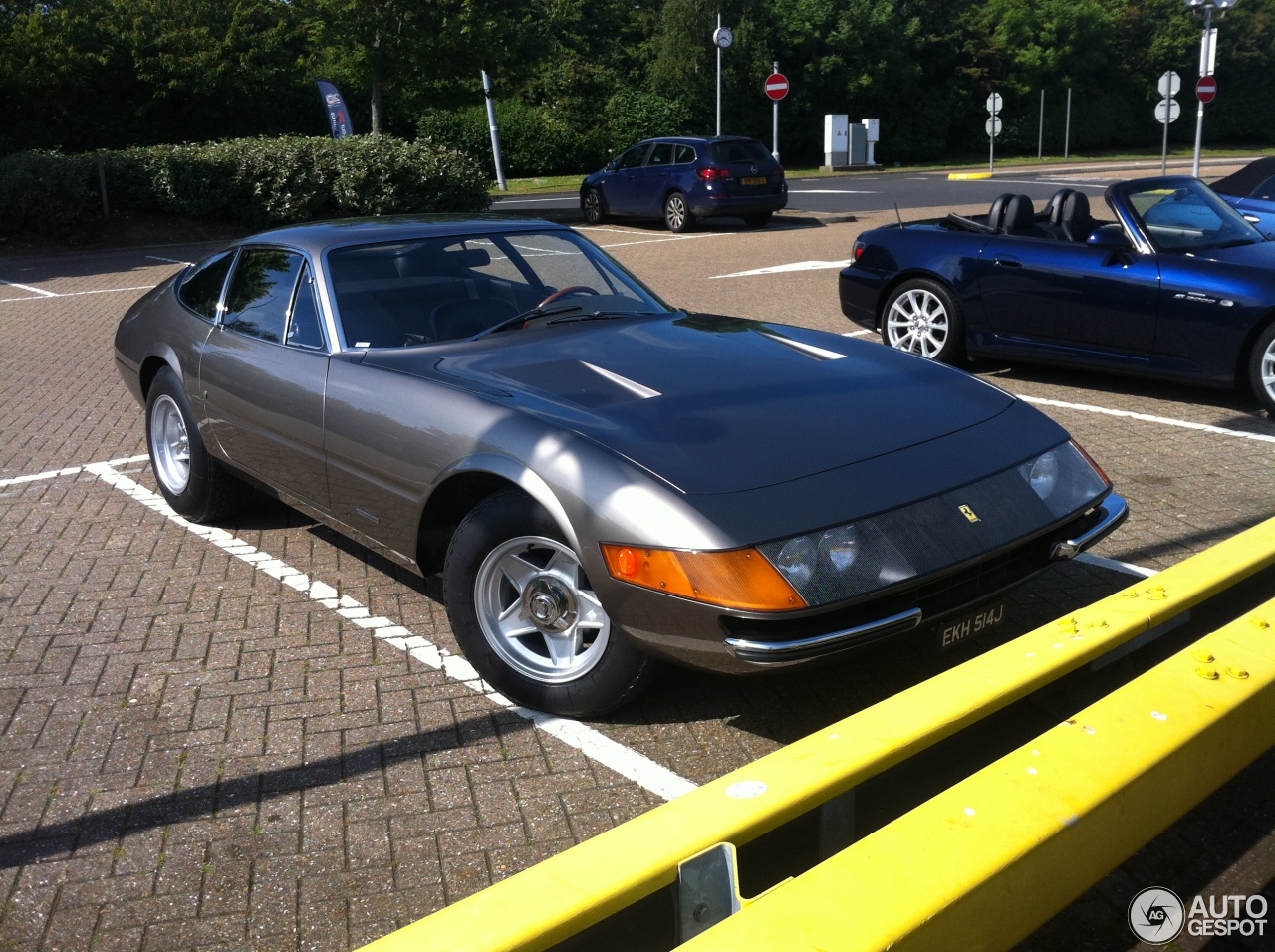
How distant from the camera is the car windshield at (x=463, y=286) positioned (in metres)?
4.69

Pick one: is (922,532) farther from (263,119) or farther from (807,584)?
(263,119)

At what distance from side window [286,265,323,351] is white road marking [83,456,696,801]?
101 cm

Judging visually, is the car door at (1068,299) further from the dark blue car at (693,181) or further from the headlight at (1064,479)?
the dark blue car at (693,181)

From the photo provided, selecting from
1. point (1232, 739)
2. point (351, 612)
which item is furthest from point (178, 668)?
point (1232, 739)

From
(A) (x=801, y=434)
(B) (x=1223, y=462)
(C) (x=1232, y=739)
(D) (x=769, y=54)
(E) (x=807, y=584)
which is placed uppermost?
(D) (x=769, y=54)

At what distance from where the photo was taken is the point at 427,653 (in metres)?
4.41

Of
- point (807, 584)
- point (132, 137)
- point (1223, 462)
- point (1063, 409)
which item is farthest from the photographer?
point (132, 137)

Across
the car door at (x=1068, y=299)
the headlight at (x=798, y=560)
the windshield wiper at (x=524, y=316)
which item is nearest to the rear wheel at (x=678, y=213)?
the car door at (x=1068, y=299)

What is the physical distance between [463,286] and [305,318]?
627 mm

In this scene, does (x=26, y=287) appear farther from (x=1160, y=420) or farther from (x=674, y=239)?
(x=1160, y=420)

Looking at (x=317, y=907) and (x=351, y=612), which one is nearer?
(x=317, y=907)

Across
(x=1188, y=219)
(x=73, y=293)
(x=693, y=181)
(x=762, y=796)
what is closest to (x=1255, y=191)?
(x=1188, y=219)

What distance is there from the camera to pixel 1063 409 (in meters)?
7.67

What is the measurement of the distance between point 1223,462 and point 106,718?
5.43 metres
